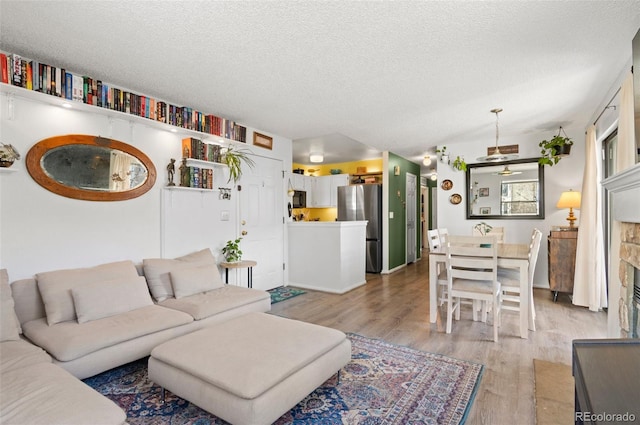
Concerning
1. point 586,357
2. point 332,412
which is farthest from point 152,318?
point 586,357

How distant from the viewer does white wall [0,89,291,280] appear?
96.3 inches

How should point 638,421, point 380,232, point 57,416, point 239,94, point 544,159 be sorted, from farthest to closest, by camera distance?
point 380,232, point 544,159, point 239,94, point 57,416, point 638,421

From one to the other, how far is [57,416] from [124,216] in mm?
2186

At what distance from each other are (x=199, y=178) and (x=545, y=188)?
5.12m

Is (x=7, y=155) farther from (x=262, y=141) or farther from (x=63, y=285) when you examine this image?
(x=262, y=141)

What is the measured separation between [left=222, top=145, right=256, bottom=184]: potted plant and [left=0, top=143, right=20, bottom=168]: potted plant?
1.93 m

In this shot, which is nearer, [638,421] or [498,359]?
Result: [638,421]

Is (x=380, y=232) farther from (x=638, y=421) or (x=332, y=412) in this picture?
(x=638, y=421)

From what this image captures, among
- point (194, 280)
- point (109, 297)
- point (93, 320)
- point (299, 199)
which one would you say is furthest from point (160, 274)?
point (299, 199)

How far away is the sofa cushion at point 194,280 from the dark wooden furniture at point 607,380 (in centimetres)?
294

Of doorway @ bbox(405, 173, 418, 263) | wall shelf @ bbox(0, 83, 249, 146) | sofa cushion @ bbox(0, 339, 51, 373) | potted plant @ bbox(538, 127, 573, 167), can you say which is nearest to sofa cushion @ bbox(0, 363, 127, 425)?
sofa cushion @ bbox(0, 339, 51, 373)

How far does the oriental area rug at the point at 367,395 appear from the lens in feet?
5.89

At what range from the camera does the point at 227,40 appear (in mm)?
2264

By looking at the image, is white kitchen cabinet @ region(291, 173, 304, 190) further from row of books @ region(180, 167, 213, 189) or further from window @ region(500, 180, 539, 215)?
window @ region(500, 180, 539, 215)
